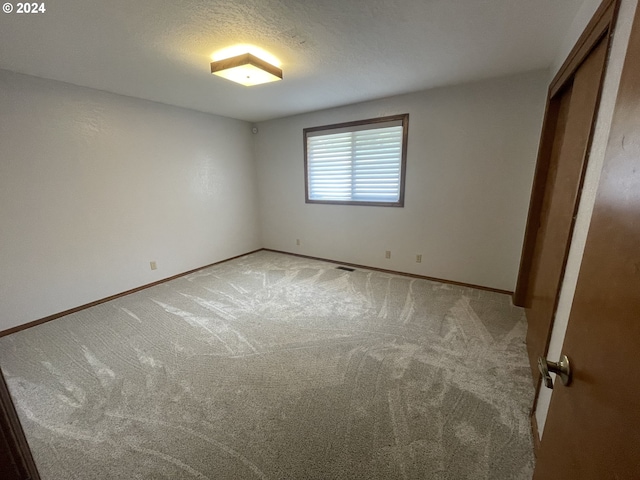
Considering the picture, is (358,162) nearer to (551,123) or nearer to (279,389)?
(551,123)

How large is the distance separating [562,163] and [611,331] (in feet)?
5.92

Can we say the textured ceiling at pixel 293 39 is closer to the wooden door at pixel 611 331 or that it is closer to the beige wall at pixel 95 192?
the beige wall at pixel 95 192

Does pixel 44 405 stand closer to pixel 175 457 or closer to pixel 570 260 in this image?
pixel 175 457

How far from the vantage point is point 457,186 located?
3.07 meters

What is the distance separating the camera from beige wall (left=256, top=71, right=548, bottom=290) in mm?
2689

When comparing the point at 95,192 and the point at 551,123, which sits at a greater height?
the point at 551,123

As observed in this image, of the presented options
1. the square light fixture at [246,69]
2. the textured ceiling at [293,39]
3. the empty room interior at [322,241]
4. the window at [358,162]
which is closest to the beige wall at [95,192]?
the empty room interior at [322,241]

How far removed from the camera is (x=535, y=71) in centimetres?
249

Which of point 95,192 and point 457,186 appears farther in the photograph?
point 457,186

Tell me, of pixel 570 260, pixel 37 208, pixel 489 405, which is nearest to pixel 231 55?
pixel 37 208

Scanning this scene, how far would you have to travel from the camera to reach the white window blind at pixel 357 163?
3.41 metres

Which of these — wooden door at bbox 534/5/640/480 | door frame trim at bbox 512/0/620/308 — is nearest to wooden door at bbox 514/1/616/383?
door frame trim at bbox 512/0/620/308

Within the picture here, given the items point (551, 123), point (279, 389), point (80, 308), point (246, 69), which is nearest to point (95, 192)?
point (80, 308)

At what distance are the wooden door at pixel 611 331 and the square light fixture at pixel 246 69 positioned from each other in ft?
6.98
